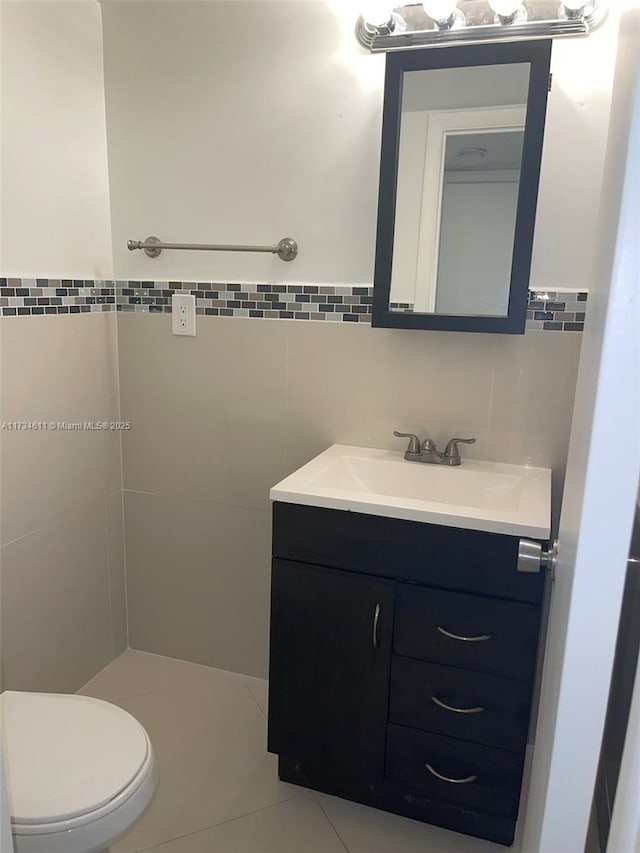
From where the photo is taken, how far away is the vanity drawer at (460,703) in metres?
1.42

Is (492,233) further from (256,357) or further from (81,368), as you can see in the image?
(81,368)

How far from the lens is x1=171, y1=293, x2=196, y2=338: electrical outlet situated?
2.01 m

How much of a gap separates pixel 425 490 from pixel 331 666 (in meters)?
0.52

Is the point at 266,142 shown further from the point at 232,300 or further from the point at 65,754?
the point at 65,754

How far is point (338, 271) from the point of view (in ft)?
6.09

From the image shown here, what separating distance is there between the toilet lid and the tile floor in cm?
43

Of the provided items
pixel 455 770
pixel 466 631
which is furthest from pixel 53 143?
pixel 455 770

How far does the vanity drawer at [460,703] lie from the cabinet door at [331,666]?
0.05 metres

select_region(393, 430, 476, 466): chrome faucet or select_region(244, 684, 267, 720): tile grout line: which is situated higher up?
select_region(393, 430, 476, 466): chrome faucet

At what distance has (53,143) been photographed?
1783 millimetres

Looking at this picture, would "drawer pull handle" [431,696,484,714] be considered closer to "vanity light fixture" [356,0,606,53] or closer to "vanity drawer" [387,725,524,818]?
"vanity drawer" [387,725,524,818]

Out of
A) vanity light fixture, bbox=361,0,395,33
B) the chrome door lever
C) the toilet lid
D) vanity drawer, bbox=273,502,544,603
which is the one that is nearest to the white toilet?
the toilet lid

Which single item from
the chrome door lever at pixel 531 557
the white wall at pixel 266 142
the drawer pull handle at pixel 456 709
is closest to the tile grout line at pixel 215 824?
the drawer pull handle at pixel 456 709

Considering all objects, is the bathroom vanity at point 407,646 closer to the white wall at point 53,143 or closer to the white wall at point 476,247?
the white wall at point 476,247
